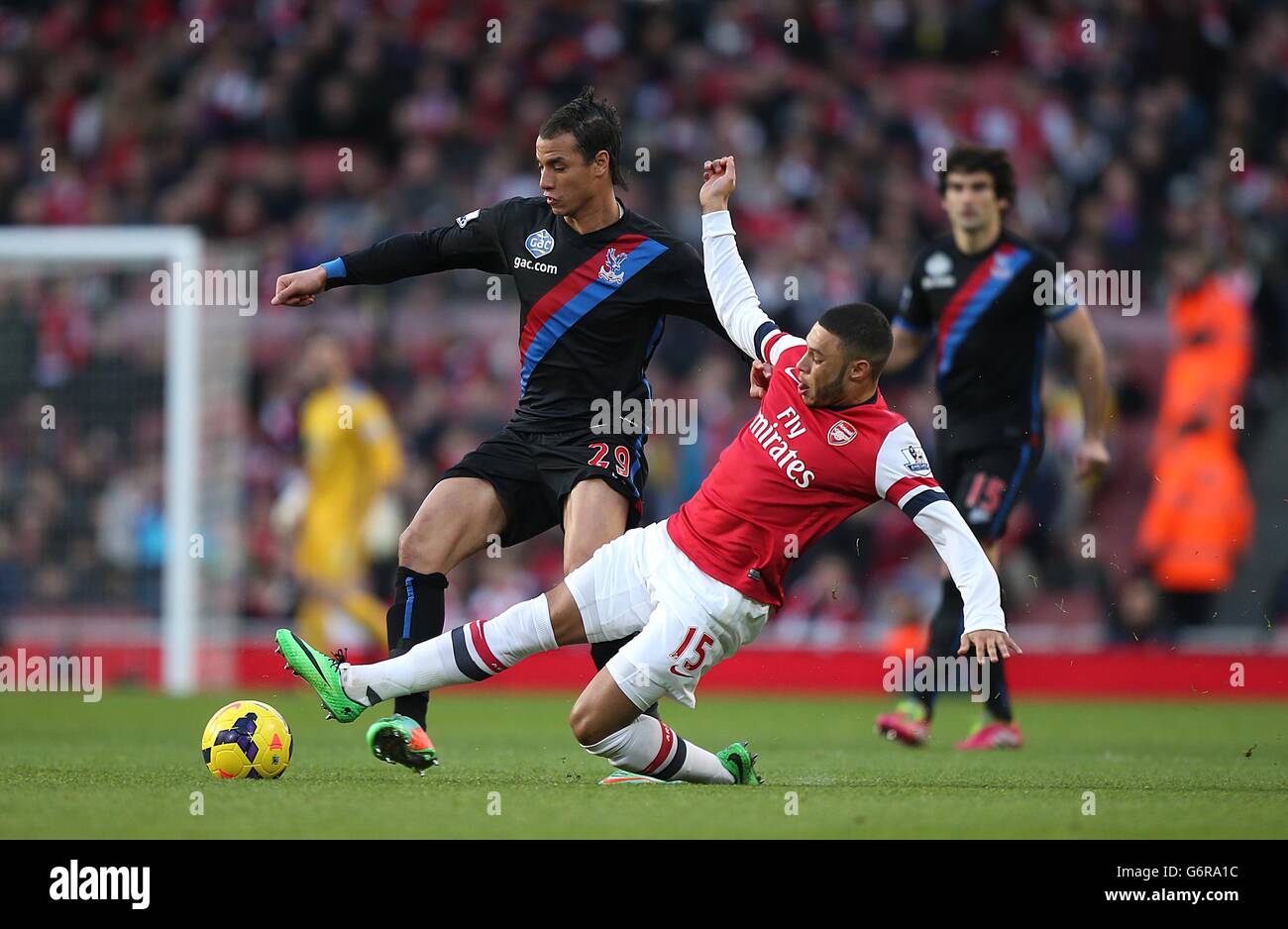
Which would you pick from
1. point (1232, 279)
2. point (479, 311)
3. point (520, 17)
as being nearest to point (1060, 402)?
point (1232, 279)

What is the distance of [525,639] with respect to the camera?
19.5 feet

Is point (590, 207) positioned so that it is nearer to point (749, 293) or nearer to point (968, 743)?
point (749, 293)

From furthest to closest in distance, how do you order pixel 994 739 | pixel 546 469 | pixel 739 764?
pixel 994 739
pixel 546 469
pixel 739 764

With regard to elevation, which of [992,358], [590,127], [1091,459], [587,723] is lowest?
[587,723]

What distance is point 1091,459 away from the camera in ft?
27.0

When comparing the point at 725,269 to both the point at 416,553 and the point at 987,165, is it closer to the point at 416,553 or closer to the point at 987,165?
the point at 416,553

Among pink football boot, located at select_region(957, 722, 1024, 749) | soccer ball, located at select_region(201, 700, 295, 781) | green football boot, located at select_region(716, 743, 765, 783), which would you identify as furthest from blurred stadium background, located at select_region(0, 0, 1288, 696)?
soccer ball, located at select_region(201, 700, 295, 781)

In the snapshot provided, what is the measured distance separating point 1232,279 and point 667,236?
857 cm

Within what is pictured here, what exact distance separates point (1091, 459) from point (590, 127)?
3.11 m

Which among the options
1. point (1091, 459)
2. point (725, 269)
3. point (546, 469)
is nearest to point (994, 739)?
point (1091, 459)

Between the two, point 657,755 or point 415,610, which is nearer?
point 657,755

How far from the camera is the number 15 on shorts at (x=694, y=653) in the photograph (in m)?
5.75

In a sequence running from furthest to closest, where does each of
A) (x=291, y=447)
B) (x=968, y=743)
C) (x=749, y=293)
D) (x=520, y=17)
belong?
(x=520, y=17)
(x=291, y=447)
(x=968, y=743)
(x=749, y=293)

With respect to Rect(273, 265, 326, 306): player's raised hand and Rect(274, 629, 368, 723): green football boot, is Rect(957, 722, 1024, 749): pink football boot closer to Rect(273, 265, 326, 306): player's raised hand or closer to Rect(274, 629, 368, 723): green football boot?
Rect(274, 629, 368, 723): green football boot
